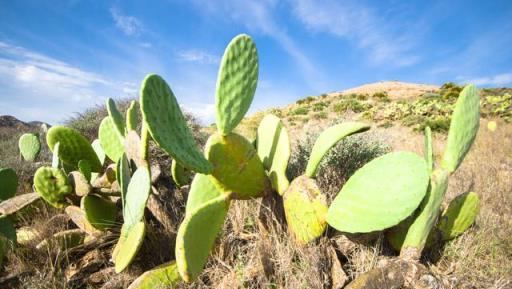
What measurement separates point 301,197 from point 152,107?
3.01 feet

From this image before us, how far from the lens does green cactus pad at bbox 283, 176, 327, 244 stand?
1649 mm

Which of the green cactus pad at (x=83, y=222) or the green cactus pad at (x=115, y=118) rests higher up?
the green cactus pad at (x=115, y=118)

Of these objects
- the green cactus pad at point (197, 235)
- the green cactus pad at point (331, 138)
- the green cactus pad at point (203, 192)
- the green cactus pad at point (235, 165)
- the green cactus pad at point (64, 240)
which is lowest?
the green cactus pad at point (64, 240)

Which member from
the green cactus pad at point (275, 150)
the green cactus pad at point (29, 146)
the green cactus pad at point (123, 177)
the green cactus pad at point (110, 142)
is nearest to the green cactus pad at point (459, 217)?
the green cactus pad at point (275, 150)

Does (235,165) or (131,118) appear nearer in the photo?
(235,165)

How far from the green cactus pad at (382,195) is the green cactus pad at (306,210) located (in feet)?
0.22

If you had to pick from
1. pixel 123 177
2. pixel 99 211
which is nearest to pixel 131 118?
pixel 123 177

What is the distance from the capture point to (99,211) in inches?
88.4

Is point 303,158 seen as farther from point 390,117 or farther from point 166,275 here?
point 390,117

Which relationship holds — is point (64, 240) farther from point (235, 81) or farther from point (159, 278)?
point (235, 81)

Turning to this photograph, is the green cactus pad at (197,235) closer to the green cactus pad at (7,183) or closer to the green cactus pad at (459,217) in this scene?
the green cactus pad at (459,217)

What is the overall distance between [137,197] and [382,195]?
1.39 meters

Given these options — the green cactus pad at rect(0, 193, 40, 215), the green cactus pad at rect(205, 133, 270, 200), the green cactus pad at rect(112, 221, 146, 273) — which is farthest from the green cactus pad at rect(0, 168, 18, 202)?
the green cactus pad at rect(205, 133, 270, 200)

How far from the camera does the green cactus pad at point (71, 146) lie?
2.51 metres
